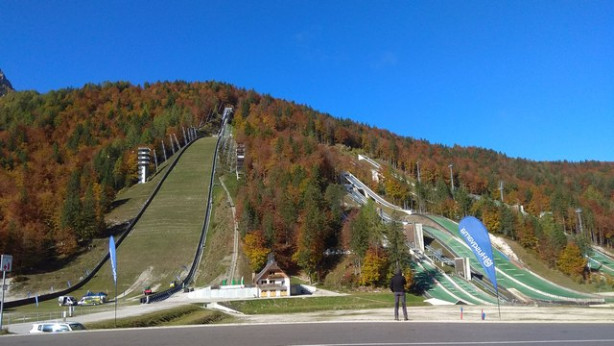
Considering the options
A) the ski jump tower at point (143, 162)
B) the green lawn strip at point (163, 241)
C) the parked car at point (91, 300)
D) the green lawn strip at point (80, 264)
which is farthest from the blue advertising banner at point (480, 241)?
the ski jump tower at point (143, 162)

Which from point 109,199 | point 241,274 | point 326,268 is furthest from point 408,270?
point 109,199

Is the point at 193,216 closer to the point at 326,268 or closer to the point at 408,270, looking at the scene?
the point at 326,268

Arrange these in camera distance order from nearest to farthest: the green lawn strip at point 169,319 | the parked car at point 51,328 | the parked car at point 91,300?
the parked car at point 51,328
the green lawn strip at point 169,319
the parked car at point 91,300

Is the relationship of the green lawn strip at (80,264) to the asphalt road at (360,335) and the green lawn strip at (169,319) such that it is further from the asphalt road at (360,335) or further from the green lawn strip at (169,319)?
the asphalt road at (360,335)

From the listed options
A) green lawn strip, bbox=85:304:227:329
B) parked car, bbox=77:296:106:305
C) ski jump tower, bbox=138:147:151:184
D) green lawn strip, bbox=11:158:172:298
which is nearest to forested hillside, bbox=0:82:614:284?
ski jump tower, bbox=138:147:151:184

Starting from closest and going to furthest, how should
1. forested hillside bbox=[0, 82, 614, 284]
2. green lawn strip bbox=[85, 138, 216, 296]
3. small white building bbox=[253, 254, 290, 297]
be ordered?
small white building bbox=[253, 254, 290, 297], green lawn strip bbox=[85, 138, 216, 296], forested hillside bbox=[0, 82, 614, 284]

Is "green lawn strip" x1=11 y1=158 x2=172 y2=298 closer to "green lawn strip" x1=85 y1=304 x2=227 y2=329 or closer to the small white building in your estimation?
the small white building
